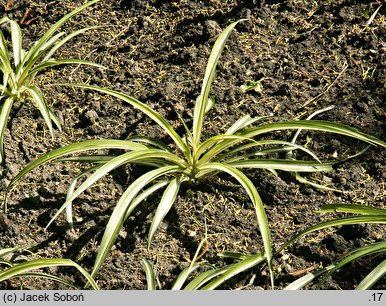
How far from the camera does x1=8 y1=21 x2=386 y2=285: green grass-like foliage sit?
2.26 meters

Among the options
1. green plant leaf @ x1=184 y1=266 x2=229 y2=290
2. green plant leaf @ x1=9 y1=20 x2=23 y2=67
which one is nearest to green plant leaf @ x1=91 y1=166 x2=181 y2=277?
green plant leaf @ x1=184 y1=266 x2=229 y2=290

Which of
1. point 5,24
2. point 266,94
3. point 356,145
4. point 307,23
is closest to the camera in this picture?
point 356,145

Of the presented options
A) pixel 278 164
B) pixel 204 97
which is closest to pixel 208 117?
pixel 204 97

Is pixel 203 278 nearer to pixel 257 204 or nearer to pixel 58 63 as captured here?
pixel 257 204

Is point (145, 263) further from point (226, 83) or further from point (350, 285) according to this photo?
point (226, 83)

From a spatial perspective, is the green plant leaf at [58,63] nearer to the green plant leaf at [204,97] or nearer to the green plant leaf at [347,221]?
the green plant leaf at [204,97]

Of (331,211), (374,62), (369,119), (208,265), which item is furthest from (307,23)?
(208,265)

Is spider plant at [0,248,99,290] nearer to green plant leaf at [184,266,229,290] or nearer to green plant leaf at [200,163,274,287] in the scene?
green plant leaf at [184,266,229,290]

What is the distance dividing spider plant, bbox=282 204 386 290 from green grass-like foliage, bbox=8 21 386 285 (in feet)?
0.50

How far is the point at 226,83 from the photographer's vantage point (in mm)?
2783

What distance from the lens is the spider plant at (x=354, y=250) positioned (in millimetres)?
2070

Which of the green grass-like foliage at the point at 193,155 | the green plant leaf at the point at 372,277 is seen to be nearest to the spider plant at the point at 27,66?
the green grass-like foliage at the point at 193,155

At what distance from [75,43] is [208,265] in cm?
132

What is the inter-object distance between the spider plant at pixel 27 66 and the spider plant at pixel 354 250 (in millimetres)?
1097
